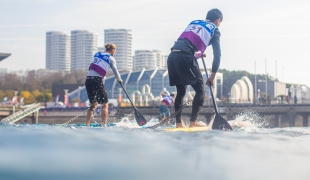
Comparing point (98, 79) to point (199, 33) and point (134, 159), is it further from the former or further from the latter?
point (134, 159)

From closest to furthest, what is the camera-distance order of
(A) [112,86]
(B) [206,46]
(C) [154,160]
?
1. (C) [154,160]
2. (B) [206,46]
3. (A) [112,86]

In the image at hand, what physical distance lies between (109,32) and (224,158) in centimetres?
17698

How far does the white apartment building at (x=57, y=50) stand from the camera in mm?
182000

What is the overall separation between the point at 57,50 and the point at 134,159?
185771 millimetres

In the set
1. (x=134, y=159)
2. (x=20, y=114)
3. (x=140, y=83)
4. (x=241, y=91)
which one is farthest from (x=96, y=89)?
(x=140, y=83)

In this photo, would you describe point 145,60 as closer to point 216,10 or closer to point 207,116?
point 207,116

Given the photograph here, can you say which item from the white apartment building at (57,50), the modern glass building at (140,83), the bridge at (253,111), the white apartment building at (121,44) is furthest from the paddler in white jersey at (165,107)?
the white apartment building at (57,50)

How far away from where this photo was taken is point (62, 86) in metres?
92.8

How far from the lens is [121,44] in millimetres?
178500

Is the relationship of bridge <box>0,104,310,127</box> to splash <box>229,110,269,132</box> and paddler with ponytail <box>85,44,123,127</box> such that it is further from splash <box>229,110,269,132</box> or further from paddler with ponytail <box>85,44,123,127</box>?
paddler with ponytail <box>85,44,123,127</box>

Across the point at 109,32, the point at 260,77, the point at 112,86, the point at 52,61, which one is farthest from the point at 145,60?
the point at 112,86

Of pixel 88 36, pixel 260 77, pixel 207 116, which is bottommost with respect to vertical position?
pixel 207 116

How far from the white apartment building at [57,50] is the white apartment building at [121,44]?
675 inches

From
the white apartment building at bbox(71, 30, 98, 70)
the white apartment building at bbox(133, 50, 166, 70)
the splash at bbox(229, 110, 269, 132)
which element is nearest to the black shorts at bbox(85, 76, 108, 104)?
the splash at bbox(229, 110, 269, 132)
